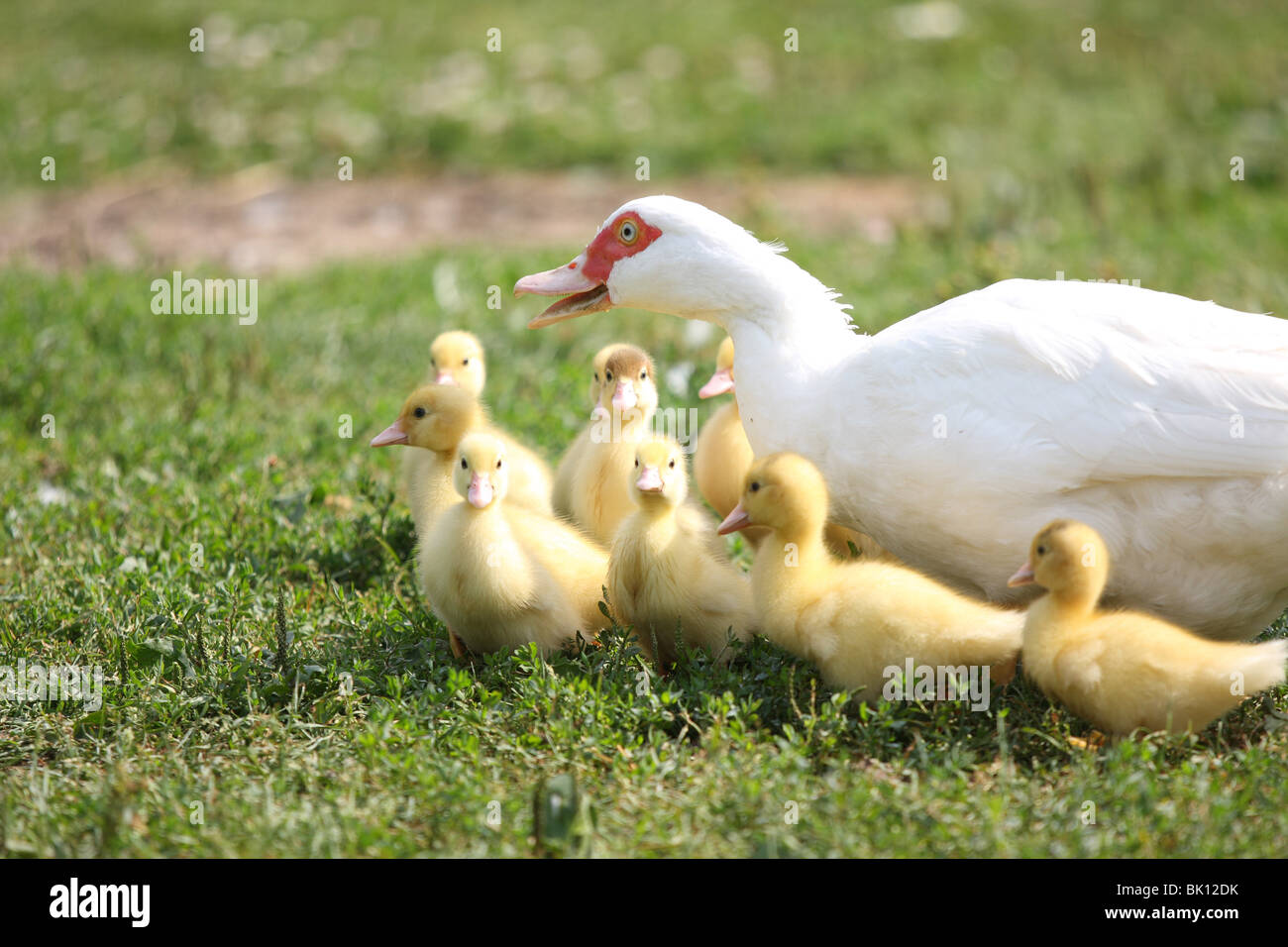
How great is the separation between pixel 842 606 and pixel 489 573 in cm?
105

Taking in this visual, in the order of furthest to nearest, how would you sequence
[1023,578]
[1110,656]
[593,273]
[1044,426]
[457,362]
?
[457,362], [593,273], [1044,426], [1023,578], [1110,656]

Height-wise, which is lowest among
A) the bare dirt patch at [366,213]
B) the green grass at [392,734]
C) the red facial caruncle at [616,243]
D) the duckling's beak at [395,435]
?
the green grass at [392,734]

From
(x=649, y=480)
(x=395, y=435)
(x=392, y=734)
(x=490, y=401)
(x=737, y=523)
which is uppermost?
(x=490, y=401)

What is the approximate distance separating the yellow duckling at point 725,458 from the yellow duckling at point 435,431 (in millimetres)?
864

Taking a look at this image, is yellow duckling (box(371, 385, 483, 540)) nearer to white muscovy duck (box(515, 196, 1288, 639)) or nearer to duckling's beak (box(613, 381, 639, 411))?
duckling's beak (box(613, 381, 639, 411))

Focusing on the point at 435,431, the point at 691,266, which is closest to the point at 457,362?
the point at 435,431

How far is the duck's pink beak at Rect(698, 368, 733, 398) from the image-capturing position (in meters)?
4.82

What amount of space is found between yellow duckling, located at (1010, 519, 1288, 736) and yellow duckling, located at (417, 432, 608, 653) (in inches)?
54.8

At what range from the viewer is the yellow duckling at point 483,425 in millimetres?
4805

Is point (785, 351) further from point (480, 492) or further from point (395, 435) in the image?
point (395, 435)

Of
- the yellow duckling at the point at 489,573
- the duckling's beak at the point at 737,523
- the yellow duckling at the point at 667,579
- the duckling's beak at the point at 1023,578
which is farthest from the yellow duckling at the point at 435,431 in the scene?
the duckling's beak at the point at 1023,578

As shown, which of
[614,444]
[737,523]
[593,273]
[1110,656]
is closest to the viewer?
[1110,656]

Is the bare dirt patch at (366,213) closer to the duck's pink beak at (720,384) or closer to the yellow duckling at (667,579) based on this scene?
the duck's pink beak at (720,384)

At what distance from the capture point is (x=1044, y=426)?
12.5 ft
